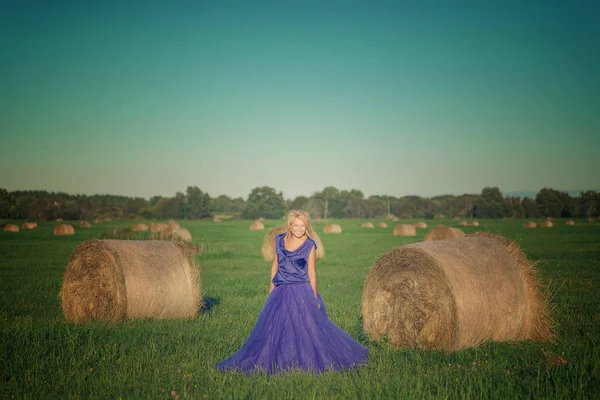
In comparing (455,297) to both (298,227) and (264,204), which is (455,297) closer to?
(298,227)

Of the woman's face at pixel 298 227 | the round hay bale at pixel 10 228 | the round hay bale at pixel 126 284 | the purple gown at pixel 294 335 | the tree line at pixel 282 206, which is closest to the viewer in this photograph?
the purple gown at pixel 294 335

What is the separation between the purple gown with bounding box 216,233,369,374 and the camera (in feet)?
24.3

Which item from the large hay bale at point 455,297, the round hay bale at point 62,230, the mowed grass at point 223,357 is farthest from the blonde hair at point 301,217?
the round hay bale at point 62,230

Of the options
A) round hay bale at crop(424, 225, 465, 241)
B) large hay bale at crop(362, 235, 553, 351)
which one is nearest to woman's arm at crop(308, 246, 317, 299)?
large hay bale at crop(362, 235, 553, 351)

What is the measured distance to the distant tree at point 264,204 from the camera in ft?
440

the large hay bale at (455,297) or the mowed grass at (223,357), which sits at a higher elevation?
the large hay bale at (455,297)

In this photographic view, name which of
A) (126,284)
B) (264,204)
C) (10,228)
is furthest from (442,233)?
(264,204)

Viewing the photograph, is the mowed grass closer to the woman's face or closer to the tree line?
the woman's face

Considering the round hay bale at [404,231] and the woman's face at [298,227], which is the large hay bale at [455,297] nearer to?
the woman's face at [298,227]

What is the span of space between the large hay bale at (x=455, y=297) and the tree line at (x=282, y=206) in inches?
2264

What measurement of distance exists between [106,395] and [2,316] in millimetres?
6045

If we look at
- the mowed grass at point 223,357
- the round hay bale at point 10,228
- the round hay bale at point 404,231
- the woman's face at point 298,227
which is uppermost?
the woman's face at point 298,227

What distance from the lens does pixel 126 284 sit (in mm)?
10852

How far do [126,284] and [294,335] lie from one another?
481 cm
